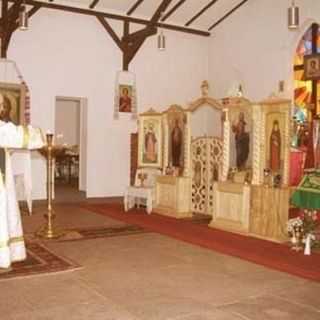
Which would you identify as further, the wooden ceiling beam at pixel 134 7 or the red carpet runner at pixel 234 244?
the wooden ceiling beam at pixel 134 7

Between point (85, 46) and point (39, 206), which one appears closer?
point (39, 206)

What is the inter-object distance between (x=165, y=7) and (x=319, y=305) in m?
8.52

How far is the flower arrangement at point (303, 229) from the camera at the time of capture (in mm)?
6321

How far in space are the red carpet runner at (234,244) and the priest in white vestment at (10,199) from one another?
251 cm

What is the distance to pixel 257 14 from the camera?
11.6 m

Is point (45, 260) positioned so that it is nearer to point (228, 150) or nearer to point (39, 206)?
point (228, 150)

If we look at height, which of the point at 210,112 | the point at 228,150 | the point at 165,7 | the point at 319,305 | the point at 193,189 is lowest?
the point at 319,305

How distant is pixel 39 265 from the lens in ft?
17.0

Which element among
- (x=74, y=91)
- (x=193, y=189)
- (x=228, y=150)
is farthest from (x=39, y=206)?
(x=228, y=150)

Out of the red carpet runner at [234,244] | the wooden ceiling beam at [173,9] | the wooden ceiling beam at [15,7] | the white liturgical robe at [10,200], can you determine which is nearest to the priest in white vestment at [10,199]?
the white liturgical robe at [10,200]

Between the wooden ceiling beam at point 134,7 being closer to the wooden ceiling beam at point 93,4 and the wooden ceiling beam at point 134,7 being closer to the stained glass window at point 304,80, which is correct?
the wooden ceiling beam at point 93,4

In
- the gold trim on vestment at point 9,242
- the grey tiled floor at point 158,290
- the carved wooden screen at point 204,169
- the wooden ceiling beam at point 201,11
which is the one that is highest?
the wooden ceiling beam at point 201,11

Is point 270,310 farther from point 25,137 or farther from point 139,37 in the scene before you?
point 139,37

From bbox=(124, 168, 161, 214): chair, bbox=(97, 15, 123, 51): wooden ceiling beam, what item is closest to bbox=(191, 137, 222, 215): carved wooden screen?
bbox=(124, 168, 161, 214): chair
